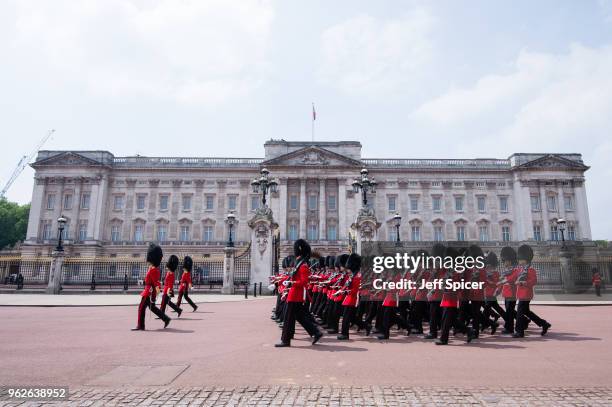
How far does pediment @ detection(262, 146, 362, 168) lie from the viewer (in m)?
51.3

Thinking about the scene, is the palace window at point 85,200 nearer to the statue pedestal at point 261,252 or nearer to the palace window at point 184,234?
the palace window at point 184,234

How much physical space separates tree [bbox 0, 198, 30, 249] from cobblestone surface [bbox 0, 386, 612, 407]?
67660 mm

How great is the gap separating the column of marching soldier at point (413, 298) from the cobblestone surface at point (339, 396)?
9.44 feet

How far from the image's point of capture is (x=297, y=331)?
995 centimetres

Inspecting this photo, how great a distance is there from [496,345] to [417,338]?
1.59 meters

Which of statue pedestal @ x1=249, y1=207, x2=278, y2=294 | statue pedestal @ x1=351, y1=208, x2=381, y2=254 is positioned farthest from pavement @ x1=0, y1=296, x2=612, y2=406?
statue pedestal @ x1=249, y1=207, x2=278, y2=294

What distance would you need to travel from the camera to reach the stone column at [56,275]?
23734 mm

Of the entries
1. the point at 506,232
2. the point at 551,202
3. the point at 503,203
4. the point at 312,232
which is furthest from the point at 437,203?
the point at 312,232

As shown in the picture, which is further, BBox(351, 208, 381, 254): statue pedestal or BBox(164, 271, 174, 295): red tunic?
BBox(351, 208, 381, 254): statue pedestal

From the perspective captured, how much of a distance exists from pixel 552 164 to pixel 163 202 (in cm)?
5097

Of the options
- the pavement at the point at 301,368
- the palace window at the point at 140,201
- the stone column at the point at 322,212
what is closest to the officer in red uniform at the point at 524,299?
the pavement at the point at 301,368

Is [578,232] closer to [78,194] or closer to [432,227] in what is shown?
[432,227]

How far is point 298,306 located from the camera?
302 inches

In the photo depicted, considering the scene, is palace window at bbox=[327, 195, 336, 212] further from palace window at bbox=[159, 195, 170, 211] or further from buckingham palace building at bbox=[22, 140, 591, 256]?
palace window at bbox=[159, 195, 170, 211]
